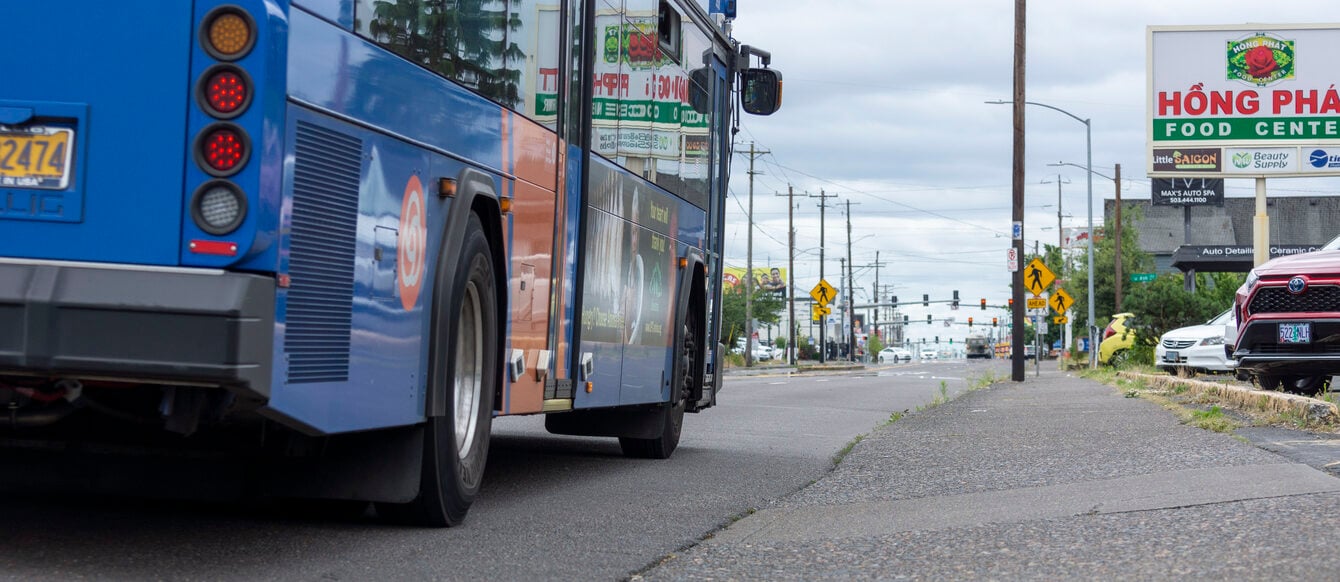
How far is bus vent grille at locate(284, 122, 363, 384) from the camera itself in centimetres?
484

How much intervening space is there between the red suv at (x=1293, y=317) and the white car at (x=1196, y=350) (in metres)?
10.2

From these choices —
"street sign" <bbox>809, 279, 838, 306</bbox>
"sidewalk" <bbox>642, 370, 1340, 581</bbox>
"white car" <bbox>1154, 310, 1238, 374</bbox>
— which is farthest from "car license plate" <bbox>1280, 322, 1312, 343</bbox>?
"street sign" <bbox>809, 279, 838, 306</bbox>

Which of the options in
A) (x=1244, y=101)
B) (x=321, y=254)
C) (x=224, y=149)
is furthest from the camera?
(x=1244, y=101)

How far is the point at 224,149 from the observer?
460cm

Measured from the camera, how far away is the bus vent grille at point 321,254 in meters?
4.84

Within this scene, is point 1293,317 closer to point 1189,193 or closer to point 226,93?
point 226,93

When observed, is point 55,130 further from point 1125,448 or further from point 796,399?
point 796,399

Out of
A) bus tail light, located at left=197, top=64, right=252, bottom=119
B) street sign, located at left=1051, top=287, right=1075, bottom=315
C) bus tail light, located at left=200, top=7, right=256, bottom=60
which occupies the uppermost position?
street sign, located at left=1051, top=287, right=1075, bottom=315

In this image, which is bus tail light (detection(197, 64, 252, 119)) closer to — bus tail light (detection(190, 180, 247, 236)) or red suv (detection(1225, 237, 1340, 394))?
bus tail light (detection(190, 180, 247, 236))

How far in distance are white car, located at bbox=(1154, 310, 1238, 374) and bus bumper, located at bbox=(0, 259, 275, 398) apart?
806 inches

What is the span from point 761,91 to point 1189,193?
271ft

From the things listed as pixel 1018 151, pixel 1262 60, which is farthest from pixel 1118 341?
pixel 1262 60

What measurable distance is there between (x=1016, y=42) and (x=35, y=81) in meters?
32.9

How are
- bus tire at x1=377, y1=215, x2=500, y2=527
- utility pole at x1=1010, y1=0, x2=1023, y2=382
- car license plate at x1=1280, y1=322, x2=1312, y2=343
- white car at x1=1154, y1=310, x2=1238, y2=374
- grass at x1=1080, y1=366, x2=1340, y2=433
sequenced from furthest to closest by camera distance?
utility pole at x1=1010, y1=0, x2=1023, y2=382
white car at x1=1154, y1=310, x2=1238, y2=374
car license plate at x1=1280, y1=322, x2=1312, y2=343
grass at x1=1080, y1=366, x2=1340, y2=433
bus tire at x1=377, y1=215, x2=500, y2=527
